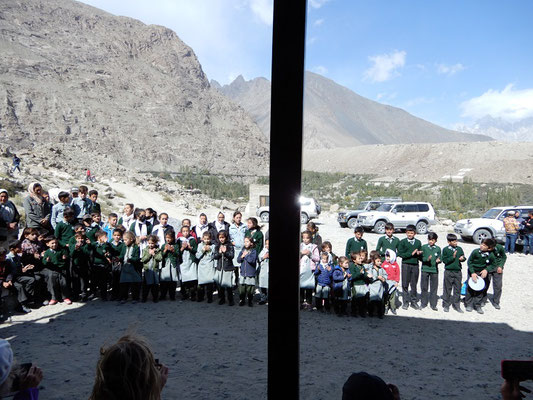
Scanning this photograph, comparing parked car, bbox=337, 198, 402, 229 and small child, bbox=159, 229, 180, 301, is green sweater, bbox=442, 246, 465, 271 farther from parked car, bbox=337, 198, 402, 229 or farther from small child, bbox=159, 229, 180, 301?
parked car, bbox=337, 198, 402, 229

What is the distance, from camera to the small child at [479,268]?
6230 mm

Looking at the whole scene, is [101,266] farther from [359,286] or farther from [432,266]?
[432,266]

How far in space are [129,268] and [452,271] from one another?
566 centimetres

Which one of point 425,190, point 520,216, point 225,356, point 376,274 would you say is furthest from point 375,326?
point 425,190

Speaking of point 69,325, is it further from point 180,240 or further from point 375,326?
point 375,326

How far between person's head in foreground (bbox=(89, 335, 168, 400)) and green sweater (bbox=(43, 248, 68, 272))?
18.7 ft

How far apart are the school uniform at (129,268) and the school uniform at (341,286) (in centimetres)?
346

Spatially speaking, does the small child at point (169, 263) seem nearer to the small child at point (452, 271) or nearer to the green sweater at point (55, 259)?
the green sweater at point (55, 259)

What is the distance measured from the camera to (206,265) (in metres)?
6.48

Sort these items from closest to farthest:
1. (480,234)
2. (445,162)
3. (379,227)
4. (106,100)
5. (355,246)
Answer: (355,246) → (480,234) → (379,227) → (445,162) → (106,100)

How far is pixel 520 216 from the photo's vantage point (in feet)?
41.5

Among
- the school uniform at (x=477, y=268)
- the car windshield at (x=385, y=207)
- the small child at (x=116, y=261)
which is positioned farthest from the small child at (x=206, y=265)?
the car windshield at (x=385, y=207)

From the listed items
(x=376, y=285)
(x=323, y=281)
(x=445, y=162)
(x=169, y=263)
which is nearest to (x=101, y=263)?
(x=169, y=263)

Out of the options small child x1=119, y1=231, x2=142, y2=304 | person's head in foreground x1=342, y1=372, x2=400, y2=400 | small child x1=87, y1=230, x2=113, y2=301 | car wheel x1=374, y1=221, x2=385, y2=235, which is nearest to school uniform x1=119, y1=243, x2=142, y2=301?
small child x1=119, y1=231, x2=142, y2=304
